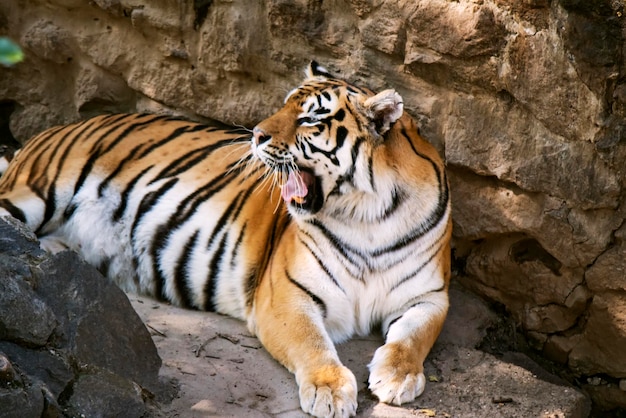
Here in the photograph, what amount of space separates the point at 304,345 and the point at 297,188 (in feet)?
2.08

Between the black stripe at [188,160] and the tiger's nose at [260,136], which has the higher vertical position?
the tiger's nose at [260,136]

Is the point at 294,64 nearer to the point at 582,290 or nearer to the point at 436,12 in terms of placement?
the point at 436,12

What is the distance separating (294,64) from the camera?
4375 millimetres

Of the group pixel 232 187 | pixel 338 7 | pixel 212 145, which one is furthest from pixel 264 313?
pixel 338 7

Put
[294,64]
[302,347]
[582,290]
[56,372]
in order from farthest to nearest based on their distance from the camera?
[294,64]
[582,290]
[302,347]
[56,372]

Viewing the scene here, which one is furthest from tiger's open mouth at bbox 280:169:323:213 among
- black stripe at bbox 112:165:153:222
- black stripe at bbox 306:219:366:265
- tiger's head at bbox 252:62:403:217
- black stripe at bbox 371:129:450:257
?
black stripe at bbox 112:165:153:222

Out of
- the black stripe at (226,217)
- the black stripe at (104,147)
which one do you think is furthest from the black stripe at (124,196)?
the black stripe at (226,217)

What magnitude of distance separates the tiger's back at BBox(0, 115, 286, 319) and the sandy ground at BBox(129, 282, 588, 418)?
0.76ft

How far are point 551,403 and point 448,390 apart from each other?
0.42 meters

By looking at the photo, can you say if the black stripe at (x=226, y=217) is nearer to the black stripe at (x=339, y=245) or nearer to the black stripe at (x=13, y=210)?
the black stripe at (x=339, y=245)

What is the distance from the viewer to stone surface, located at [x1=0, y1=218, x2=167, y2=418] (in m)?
2.44

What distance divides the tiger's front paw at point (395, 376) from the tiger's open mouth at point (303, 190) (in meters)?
0.65

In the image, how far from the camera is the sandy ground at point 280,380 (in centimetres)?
321

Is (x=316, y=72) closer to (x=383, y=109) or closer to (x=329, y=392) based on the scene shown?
(x=383, y=109)
